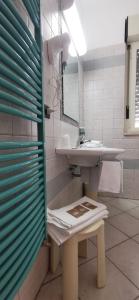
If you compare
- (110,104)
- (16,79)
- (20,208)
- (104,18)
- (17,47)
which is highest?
(104,18)

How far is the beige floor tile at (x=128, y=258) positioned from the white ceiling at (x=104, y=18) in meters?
2.50

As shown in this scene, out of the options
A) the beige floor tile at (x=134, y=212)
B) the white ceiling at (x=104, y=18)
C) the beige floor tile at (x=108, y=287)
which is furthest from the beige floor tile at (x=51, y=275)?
the white ceiling at (x=104, y=18)

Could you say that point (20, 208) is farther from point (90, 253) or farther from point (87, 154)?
point (90, 253)

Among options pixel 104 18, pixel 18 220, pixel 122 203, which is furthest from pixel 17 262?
pixel 104 18

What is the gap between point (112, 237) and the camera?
1438 mm

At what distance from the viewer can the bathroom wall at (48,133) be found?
27.2 inches

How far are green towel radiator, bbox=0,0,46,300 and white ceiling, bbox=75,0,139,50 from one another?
1676mm

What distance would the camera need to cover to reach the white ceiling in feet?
6.25

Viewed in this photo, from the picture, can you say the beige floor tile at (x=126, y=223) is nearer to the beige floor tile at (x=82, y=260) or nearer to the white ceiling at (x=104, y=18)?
the beige floor tile at (x=82, y=260)

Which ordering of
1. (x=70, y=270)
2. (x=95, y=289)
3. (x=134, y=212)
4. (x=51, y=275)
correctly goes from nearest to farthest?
1. (x=70, y=270)
2. (x=95, y=289)
3. (x=51, y=275)
4. (x=134, y=212)

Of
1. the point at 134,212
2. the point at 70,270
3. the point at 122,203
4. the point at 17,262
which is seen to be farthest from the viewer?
the point at 122,203

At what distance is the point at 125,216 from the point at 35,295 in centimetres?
128

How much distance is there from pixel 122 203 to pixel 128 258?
1.06 m

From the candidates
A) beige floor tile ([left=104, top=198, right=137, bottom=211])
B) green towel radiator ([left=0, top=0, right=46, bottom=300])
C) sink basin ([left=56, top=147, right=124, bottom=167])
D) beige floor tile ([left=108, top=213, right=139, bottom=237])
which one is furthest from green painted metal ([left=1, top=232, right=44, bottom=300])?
beige floor tile ([left=104, top=198, right=137, bottom=211])
